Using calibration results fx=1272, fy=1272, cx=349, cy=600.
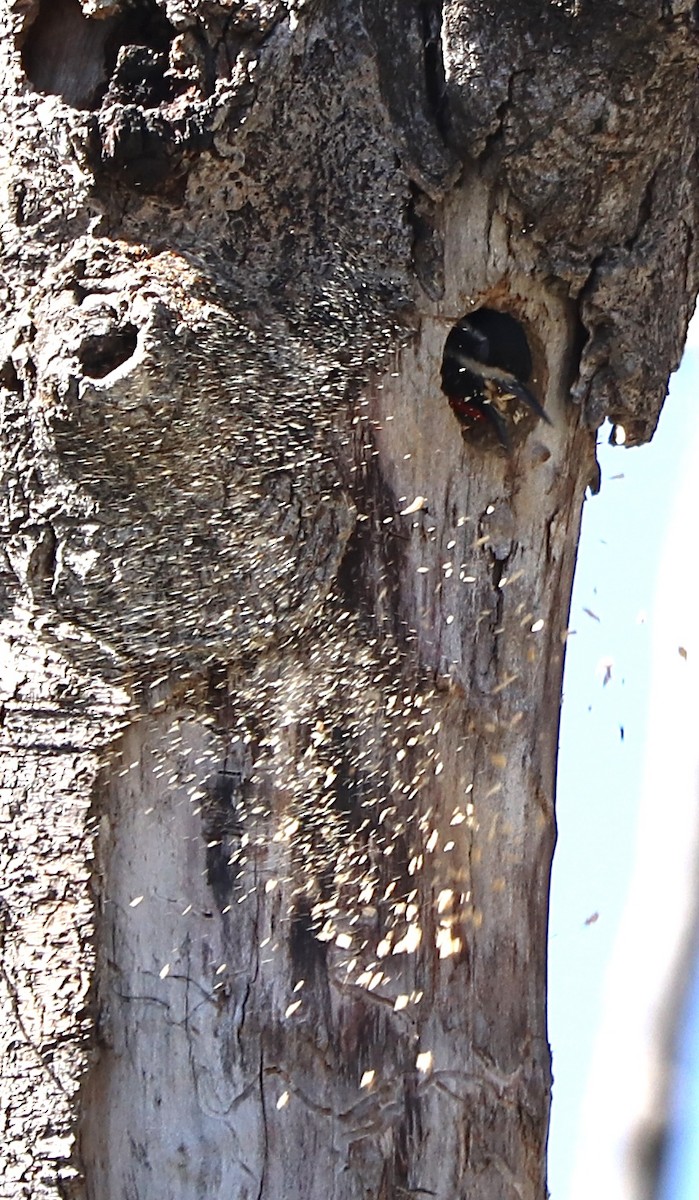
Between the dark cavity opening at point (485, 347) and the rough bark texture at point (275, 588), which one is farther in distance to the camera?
the dark cavity opening at point (485, 347)

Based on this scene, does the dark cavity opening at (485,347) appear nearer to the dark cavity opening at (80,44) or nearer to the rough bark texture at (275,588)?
the rough bark texture at (275,588)

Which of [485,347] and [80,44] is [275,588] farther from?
[80,44]

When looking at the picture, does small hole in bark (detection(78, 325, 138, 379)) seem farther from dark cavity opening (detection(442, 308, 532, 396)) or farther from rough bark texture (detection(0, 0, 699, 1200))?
dark cavity opening (detection(442, 308, 532, 396))

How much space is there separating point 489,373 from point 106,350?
0.47 meters

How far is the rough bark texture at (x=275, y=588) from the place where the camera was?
1292 millimetres

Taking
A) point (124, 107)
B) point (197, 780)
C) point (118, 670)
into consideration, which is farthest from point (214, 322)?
point (197, 780)

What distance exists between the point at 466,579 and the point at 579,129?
1.67 ft

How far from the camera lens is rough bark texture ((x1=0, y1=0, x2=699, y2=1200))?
1.29 meters

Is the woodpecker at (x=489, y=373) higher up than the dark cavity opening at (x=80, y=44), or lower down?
lower down

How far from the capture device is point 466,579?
1443 mm

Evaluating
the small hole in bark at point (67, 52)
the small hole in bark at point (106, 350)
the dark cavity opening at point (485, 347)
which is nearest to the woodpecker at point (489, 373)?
the dark cavity opening at point (485, 347)

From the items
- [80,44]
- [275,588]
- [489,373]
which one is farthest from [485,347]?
[80,44]

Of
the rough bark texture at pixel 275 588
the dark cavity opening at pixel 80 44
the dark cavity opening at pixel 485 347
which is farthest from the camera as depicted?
the dark cavity opening at pixel 485 347

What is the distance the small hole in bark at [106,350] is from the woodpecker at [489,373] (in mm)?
389
